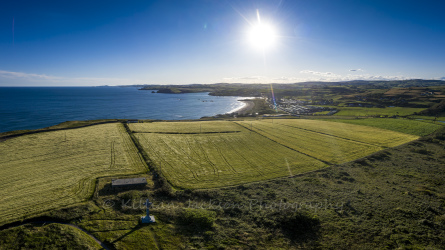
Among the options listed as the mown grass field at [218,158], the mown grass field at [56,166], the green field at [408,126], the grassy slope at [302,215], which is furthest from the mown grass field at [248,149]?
the mown grass field at [56,166]

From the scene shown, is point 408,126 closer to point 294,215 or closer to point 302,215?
point 302,215

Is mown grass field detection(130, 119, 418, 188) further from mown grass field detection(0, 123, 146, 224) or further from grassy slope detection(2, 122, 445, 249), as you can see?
mown grass field detection(0, 123, 146, 224)

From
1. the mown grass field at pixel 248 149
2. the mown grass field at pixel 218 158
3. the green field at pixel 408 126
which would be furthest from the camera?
the green field at pixel 408 126

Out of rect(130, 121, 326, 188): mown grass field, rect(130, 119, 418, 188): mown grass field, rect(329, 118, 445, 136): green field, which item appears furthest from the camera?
rect(329, 118, 445, 136): green field

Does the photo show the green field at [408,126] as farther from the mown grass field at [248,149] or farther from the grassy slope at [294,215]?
the grassy slope at [294,215]

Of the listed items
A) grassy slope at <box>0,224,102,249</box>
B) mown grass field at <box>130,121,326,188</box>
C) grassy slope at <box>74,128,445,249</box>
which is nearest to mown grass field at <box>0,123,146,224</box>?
grassy slope at <box>0,224,102,249</box>

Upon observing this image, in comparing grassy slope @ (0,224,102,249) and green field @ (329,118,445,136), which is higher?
green field @ (329,118,445,136)

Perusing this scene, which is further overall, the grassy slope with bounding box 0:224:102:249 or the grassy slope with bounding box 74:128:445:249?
the grassy slope with bounding box 74:128:445:249
